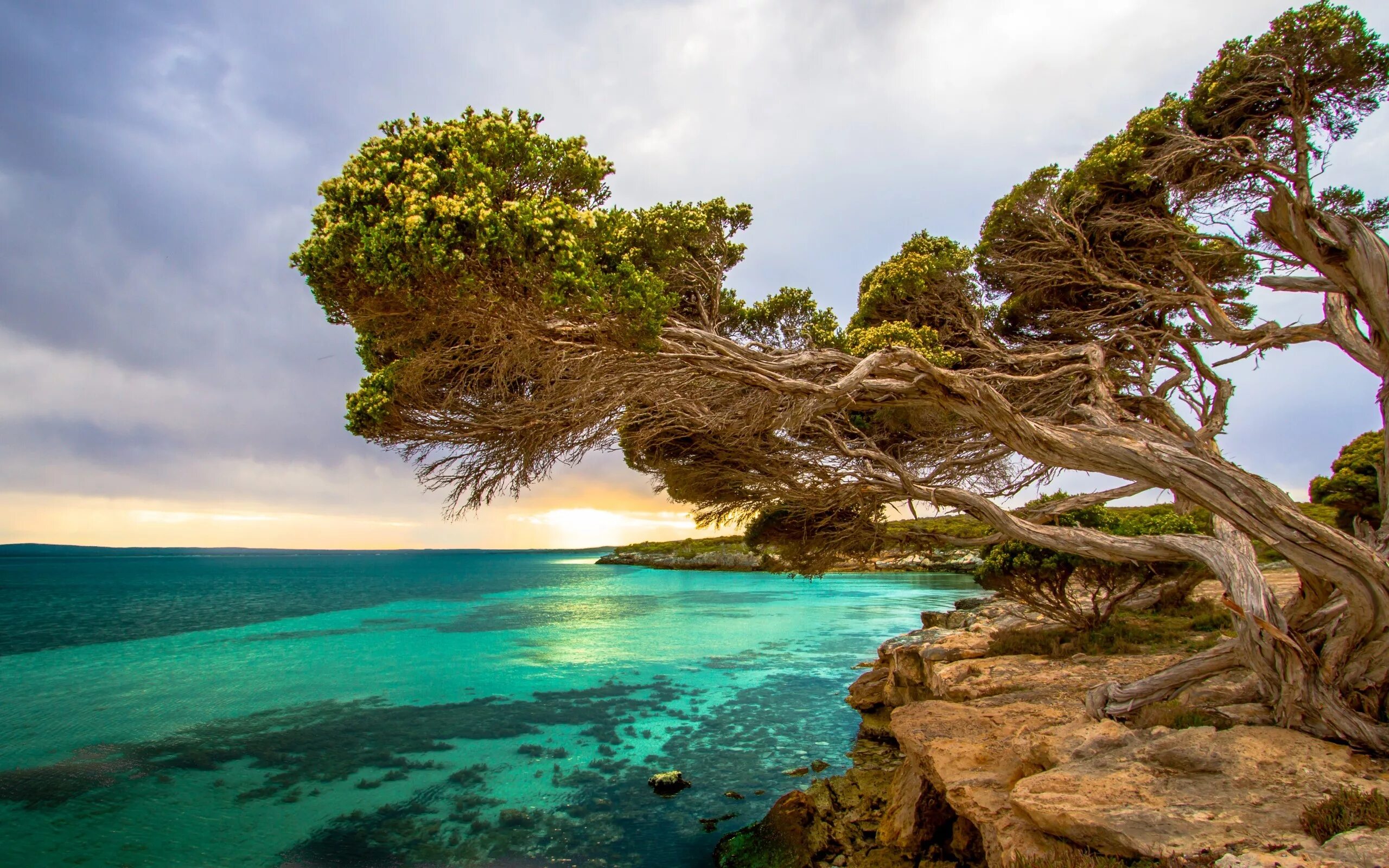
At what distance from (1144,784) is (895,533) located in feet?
18.9

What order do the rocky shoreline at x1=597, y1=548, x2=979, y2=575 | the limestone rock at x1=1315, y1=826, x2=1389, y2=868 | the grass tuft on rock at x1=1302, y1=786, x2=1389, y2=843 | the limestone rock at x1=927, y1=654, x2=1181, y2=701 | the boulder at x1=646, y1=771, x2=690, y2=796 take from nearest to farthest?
the limestone rock at x1=1315, y1=826, x2=1389, y2=868
the grass tuft on rock at x1=1302, y1=786, x2=1389, y2=843
the limestone rock at x1=927, y1=654, x2=1181, y2=701
the boulder at x1=646, y1=771, x2=690, y2=796
the rocky shoreline at x1=597, y1=548, x2=979, y2=575

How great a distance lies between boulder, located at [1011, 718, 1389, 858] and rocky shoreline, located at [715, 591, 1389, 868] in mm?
12

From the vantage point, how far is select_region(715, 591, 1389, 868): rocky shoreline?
3850mm

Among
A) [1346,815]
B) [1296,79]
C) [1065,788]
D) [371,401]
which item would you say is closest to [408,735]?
[371,401]

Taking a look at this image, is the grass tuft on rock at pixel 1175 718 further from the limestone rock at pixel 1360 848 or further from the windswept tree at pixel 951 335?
the limestone rock at pixel 1360 848

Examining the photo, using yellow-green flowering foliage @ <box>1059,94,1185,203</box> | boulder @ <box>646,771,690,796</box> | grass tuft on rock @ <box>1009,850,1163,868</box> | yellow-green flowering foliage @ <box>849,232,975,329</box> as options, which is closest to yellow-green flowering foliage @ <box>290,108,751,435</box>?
yellow-green flowering foliage @ <box>849,232,975,329</box>

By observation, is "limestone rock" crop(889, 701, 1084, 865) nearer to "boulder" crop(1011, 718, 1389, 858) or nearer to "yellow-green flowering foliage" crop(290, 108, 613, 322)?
"boulder" crop(1011, 718, 1389, 858)

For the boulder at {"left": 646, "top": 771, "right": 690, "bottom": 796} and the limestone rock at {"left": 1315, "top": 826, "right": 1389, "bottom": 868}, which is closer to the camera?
the limestone rock at {"left": 1315, "top": 826, "right": 1389, "bottom": 868}

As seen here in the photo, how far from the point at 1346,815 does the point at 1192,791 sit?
846 millimetres

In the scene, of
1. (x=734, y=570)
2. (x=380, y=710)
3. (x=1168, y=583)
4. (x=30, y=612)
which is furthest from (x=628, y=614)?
(x=734, y=570)

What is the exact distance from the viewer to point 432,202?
4.61 metres

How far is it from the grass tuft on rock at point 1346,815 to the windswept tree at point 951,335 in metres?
1.74

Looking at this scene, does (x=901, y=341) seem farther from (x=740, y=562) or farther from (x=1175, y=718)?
(x=740, y=562)

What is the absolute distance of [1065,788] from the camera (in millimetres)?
4590
